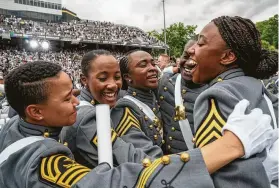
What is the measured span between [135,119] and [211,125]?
1.05m

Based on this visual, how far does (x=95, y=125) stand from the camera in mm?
1813

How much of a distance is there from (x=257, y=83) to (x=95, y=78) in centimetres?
122

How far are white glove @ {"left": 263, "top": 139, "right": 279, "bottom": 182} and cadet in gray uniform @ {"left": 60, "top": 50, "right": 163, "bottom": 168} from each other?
2.42 ft

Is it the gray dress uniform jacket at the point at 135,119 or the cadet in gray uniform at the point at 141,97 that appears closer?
the gray dress uniform jacket at the point at 135,119

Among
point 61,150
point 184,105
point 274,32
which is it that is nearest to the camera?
point 61,150

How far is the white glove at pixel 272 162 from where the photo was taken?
1269 millimetres

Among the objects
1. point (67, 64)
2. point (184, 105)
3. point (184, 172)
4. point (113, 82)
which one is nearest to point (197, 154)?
point (184, 172)

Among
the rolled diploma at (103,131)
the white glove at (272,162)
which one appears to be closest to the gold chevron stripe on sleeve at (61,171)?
the rolled diploma at (103,131)

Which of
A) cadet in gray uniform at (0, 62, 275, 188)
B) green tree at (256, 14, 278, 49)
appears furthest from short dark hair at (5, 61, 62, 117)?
green tree at (256, 14, 278, 49)

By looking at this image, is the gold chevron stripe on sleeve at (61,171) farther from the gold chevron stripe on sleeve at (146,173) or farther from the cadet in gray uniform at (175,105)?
the cadet in gray uniform at (175,105)

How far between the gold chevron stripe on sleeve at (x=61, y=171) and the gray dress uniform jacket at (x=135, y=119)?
0.66 metres

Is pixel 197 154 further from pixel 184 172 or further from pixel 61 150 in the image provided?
pixel 61 150

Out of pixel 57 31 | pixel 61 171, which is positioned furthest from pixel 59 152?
pixel 57 31

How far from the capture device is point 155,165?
3.98 feet
